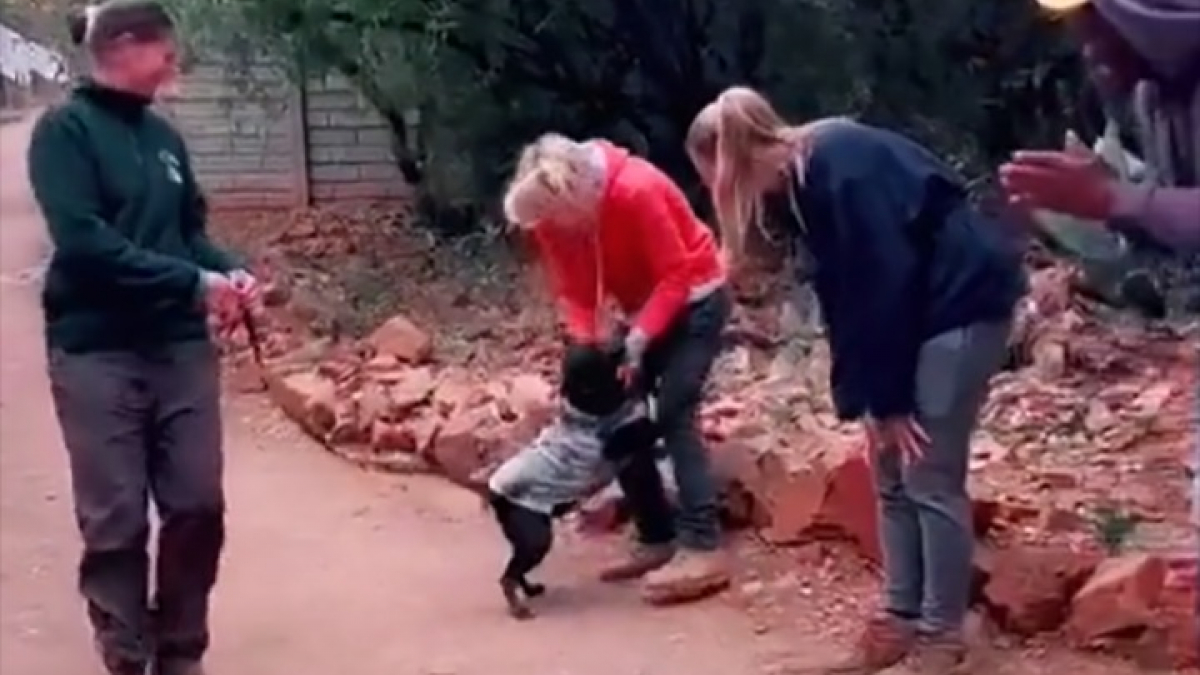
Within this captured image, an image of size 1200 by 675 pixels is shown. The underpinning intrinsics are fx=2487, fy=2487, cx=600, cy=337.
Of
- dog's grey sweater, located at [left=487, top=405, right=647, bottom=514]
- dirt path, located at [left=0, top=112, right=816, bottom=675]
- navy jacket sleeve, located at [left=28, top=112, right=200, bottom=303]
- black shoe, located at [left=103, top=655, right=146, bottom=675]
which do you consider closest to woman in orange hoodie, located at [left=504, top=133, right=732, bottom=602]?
dog's grey sweater, located at [left=487, top=405, right=647, bottom=514]

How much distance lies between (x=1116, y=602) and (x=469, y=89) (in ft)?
20.7

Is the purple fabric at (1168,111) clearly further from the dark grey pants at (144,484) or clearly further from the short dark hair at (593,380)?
the short dark hair at (593,380)

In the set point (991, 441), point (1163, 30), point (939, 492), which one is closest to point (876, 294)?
point (939, 492)

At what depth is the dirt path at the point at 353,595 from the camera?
6.36m

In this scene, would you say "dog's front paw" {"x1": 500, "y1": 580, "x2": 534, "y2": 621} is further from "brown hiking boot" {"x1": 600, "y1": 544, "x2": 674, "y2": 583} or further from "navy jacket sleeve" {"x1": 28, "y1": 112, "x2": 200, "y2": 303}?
"navy jacket sleeve" {"x1": 28, "y1": 112, "x2": 200, "y2": 303}

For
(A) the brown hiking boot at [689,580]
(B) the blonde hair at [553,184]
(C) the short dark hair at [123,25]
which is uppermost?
(C) the short dark hair at [123,25]

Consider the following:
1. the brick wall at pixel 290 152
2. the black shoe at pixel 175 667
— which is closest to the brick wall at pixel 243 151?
the brick wall at pixel 290 152

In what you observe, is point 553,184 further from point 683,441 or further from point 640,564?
point 640,564

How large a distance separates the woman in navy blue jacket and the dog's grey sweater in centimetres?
128

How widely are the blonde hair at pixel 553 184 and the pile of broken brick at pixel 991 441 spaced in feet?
3.60

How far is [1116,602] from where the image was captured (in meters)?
5.82

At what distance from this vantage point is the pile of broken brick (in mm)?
6000

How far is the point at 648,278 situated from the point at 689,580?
2.77ft

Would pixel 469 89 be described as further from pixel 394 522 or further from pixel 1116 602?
pixel 1116 602
